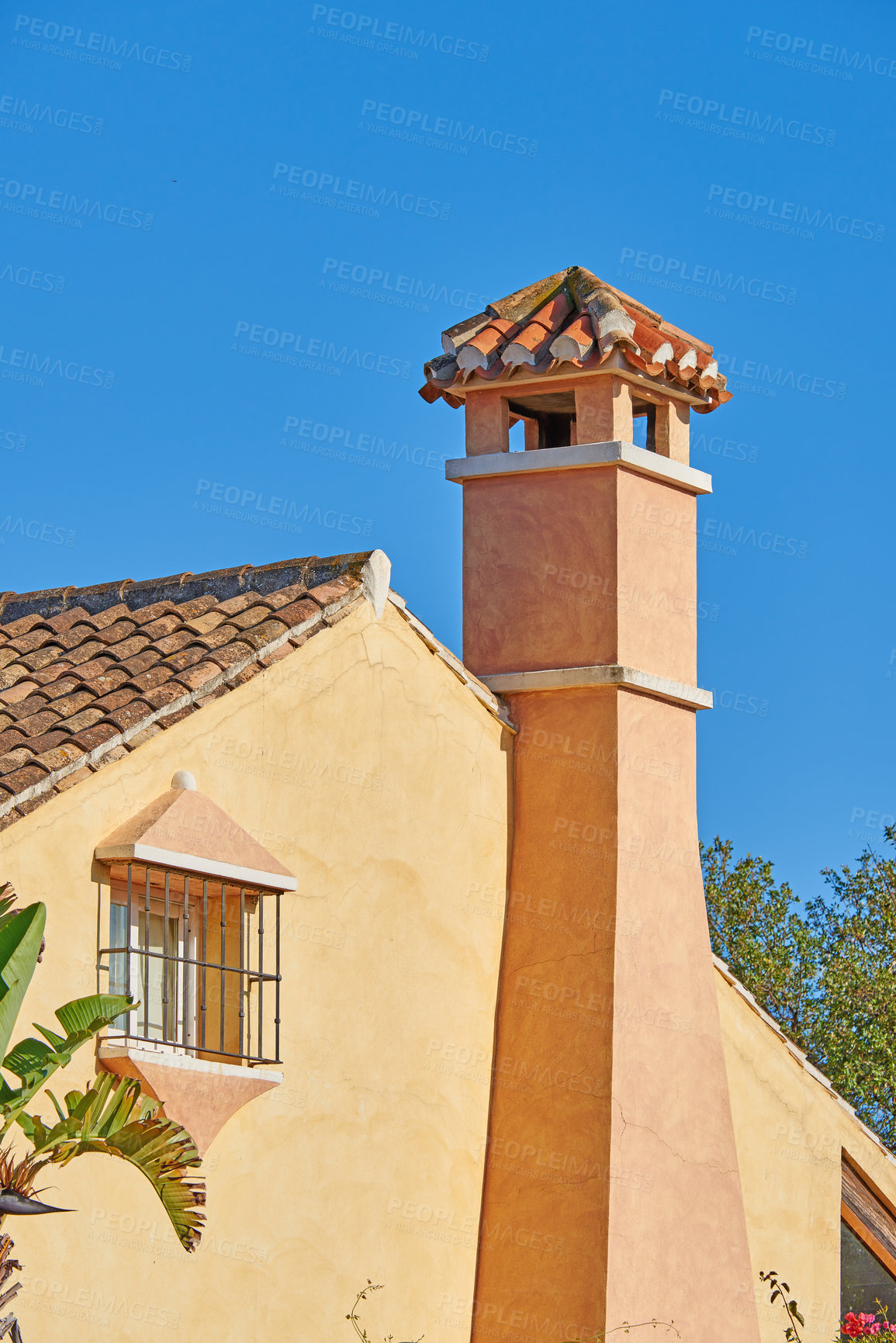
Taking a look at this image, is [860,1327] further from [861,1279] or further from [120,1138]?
[120,1138]

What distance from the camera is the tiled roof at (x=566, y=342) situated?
39.9 ft

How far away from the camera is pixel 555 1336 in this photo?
10922 mm

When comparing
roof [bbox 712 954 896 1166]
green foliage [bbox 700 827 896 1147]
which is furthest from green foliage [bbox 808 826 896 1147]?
roof [bbox 712 954 896 1166]

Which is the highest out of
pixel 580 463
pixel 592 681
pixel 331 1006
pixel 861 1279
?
pixel 580 463

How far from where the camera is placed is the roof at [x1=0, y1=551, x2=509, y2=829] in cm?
885

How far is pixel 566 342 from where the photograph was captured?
12.1 m

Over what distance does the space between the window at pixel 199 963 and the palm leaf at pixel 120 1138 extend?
1.46 metres

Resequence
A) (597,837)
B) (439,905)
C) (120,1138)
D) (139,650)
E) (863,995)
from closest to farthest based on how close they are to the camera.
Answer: (120,1138) → (139,650) → (439,905) → (597,837) → (863,995)

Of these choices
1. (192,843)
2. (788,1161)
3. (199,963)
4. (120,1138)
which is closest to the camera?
(120,1138)

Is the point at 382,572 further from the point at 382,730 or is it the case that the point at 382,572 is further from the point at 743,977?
the point at 743,977

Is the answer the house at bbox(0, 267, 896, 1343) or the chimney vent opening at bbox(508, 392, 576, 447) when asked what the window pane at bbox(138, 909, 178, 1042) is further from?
the chimney vent opening at bbox(508, 392, 576, 447)

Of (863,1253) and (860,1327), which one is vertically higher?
(863,1253)

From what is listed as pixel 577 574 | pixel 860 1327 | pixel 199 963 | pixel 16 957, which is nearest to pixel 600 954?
pixel 577 574

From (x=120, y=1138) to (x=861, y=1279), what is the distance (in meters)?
9.72
